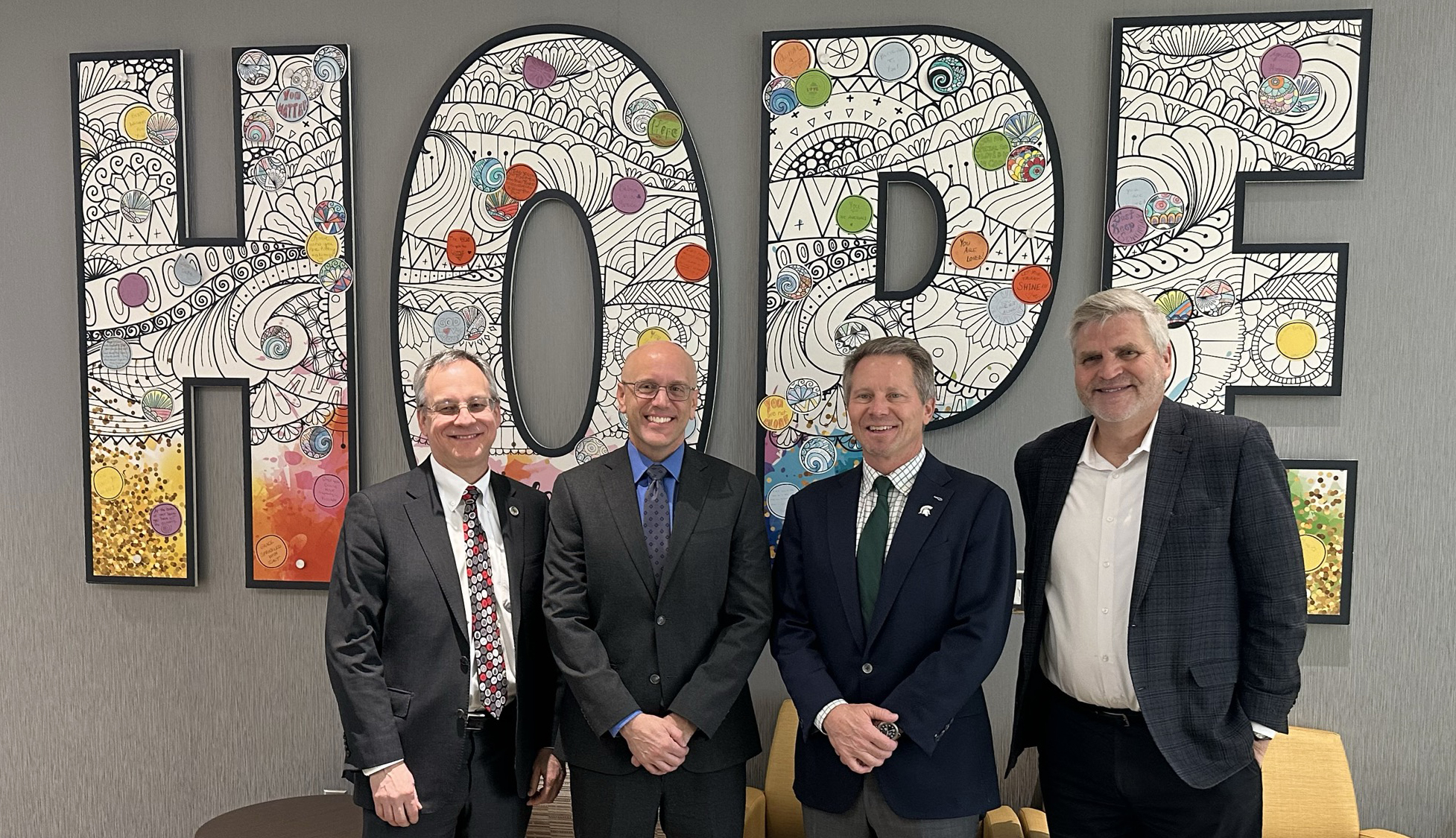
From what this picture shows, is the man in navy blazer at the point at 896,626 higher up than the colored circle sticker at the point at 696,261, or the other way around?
the colored circle sticker at the point at 696,261

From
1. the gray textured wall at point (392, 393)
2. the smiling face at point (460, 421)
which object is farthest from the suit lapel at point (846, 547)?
the smiling face at point (460, 421)

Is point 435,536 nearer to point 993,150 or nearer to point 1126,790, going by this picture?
point 1126,790

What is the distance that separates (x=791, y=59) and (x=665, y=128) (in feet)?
1.47

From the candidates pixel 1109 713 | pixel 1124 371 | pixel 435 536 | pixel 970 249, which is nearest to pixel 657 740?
pixel 435 536

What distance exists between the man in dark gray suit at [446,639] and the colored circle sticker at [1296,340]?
7.32ft

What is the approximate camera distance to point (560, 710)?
214 centimetres

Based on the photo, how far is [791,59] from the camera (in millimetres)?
2711

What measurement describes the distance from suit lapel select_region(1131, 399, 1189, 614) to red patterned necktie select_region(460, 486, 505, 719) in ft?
4.79

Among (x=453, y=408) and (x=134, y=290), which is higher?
(x=134, y=290)

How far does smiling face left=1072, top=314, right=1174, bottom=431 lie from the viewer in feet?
6.42

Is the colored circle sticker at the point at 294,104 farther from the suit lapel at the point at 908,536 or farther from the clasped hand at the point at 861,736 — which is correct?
the clasped hand at the point at 861,736

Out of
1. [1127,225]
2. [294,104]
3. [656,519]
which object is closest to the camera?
[656,519]

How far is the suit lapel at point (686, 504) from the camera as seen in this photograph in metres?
2.06

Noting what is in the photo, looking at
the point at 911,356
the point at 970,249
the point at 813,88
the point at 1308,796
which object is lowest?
the point at 1308,796
